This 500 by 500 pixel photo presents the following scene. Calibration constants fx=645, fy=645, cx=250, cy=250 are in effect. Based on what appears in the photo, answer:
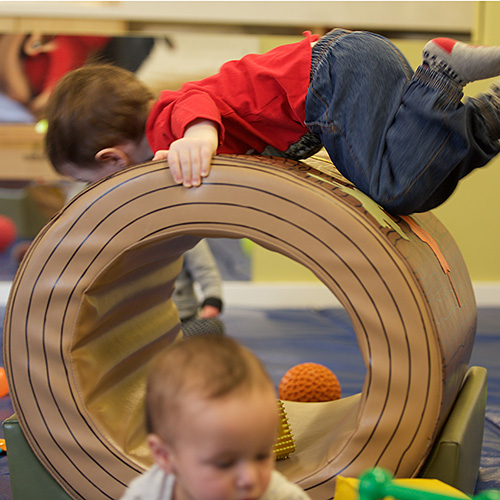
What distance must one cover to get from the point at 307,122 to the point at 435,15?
2.21 m

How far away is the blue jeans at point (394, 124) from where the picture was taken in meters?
0.84

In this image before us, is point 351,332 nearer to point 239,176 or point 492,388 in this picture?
Answer: point 492,388

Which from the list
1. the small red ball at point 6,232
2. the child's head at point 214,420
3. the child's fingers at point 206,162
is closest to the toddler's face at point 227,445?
the child's head at point 214,420

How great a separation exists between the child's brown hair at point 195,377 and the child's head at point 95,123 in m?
0.49

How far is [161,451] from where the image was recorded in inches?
23.3

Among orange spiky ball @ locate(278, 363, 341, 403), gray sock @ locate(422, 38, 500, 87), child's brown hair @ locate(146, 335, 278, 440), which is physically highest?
gray sock @ locate(422, 38, 500, 87)

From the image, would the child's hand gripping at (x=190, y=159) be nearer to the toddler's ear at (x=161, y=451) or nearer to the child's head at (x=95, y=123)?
the child's head at (x=95, y=123)

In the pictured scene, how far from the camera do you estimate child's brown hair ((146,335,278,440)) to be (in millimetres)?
564

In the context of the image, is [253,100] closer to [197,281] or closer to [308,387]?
[308,387]

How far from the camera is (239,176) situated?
2.61 ft

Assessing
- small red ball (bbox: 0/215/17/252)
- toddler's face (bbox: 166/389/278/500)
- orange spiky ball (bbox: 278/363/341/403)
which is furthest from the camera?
small red ball (bbox: 0/215/17/252)

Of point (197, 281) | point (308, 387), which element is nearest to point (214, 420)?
point (308, 387)

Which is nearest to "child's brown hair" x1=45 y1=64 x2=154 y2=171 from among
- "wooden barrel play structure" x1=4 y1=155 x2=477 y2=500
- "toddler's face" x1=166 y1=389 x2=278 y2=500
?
"wooden barrel play structure" x1=4 y1=155 x2=477 y2=500

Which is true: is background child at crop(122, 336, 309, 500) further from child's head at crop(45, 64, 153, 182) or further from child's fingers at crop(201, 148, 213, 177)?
child's head at crop(45, 64, 153, 182)
